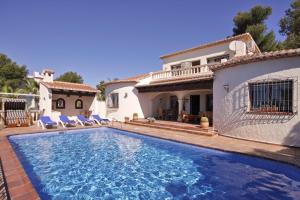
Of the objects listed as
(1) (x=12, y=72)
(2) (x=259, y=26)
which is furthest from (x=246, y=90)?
(1) (x=12, y=72)

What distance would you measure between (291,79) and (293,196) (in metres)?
6.64

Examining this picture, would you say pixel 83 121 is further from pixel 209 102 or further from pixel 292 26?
pixel 292 26

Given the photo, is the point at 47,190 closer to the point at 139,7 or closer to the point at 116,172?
the point at 116,172

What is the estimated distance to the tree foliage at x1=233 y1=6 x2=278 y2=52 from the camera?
86.2 feet

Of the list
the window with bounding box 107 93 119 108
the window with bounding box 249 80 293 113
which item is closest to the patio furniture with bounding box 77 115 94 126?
the window with bounding box 107 93 119 108

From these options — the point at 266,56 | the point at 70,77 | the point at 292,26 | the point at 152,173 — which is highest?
the point at 292,26

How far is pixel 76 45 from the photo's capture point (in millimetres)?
24953

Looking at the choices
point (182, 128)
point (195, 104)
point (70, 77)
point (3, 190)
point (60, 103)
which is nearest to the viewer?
point (3, 190)

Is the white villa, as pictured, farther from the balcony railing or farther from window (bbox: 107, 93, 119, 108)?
window (bbox: 107, 93, 119, 108)

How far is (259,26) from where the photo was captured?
25984mm

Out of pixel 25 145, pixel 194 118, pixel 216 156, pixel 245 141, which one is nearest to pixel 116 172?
pixel 216 156

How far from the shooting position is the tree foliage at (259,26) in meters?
26.3

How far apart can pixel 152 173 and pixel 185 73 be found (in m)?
13.0

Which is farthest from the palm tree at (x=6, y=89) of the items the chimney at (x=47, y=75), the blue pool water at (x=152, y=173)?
the blue pool water at (x=152, y=173)
